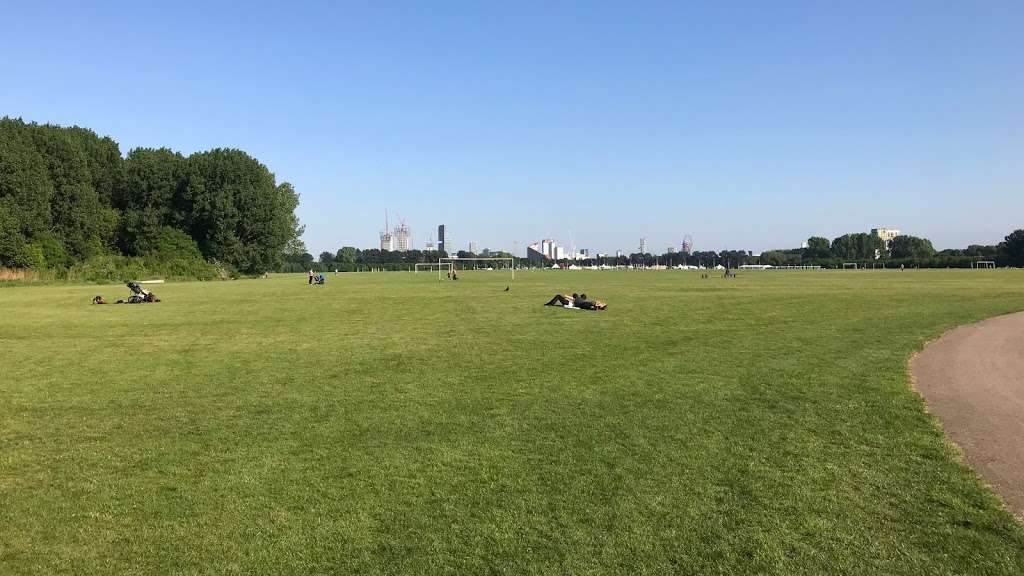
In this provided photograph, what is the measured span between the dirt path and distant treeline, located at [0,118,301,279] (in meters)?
74.8

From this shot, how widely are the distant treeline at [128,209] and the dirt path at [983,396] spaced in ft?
245

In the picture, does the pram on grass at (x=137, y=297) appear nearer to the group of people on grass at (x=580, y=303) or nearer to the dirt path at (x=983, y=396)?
the group of people on grass at (x=580, y=303)

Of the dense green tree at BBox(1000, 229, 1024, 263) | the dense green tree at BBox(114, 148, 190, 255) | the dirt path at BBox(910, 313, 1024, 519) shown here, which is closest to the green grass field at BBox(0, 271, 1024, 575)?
the dirt path at BBox(910, 313, 1024, 519)

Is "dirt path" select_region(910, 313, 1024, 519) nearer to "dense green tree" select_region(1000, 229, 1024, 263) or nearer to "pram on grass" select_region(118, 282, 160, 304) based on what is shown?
"pram on grass" select_region(118, 282, 160, 304)

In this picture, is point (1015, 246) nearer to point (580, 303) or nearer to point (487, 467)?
point (580, 303)

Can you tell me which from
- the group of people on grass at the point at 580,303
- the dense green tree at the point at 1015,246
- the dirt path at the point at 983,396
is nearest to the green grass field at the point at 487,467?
the dirt path at the point at 983,396

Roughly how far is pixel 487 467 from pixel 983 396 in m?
8.26

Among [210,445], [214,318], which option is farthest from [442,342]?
[214,318]

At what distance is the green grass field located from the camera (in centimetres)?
450

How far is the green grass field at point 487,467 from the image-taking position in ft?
14.8

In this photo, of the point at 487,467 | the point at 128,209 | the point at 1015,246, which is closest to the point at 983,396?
the point at 487,467

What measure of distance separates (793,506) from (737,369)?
22.5 ft

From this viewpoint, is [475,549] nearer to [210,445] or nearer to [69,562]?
[69,562]

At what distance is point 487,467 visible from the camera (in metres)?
6.29
